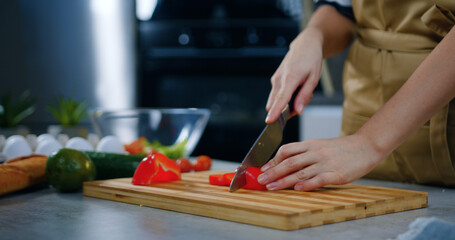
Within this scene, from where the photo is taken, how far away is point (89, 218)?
0.89 m

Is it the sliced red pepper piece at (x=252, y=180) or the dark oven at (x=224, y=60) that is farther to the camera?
the dark oven at (x=224, y=60)

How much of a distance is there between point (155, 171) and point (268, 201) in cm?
31

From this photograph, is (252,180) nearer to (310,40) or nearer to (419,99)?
(419,99)

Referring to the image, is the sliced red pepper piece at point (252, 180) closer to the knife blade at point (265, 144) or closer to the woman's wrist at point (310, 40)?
the knife blade at point (265, 144)

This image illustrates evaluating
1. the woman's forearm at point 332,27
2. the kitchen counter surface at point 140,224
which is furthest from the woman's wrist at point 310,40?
the kitchen counter surface at point 140,224

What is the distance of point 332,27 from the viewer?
5.03 ft

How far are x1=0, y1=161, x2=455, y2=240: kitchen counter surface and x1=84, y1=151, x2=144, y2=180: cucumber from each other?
8.8 inches

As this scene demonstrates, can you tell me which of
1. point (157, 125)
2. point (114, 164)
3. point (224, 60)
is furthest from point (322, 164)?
point (224, 60)

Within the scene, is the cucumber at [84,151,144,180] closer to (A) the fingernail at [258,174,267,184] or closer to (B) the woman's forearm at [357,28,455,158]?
(A) the fingernail at [258,174,267,184]

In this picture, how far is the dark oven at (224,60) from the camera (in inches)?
140

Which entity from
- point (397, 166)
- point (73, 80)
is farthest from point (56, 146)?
point (73, 80)

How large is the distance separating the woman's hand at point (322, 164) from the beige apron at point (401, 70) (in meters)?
0.30

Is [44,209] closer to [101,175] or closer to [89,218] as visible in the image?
[89,218]

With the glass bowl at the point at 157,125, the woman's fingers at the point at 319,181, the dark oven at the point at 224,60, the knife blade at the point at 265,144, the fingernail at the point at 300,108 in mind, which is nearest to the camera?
the woman's fingers at the point at 319,181
